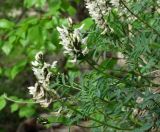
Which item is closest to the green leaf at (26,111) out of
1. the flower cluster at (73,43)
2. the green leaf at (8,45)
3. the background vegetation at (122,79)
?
the green leaf at (8,45)

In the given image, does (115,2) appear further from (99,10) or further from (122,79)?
(122,79)

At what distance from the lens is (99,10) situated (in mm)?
1440

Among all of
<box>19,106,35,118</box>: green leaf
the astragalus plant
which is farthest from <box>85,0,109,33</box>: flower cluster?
<box>19,106,35,118</box>: green leaf

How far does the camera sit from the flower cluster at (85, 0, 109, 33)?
1.44 m

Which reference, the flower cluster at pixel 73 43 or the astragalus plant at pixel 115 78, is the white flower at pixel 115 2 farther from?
the flower cluster at pixel 73 43

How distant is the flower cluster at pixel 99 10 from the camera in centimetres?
144

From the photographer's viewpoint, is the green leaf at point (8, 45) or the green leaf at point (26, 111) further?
the green leaf at point (26, 111)

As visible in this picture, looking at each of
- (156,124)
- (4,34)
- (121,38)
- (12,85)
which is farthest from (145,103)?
(12,85)

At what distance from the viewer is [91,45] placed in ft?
5.56

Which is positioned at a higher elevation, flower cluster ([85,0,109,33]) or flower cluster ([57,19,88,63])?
flower cluster ([85,0,109,33])

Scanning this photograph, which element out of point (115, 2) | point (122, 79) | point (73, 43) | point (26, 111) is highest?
point (115, 2)

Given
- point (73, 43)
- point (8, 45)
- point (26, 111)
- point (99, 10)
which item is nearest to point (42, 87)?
point (73, 43)

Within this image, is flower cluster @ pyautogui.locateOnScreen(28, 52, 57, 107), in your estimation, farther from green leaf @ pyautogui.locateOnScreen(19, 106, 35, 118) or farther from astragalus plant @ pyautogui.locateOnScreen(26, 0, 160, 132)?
green leaf @ pyautogui.locateOnScreen(19, 106, 35, 118)

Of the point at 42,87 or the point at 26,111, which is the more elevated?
the point at 42,87
